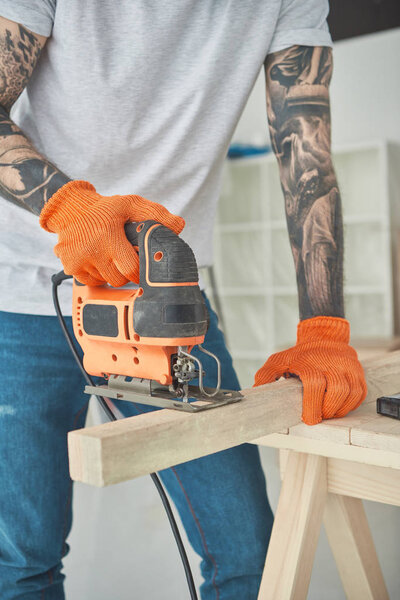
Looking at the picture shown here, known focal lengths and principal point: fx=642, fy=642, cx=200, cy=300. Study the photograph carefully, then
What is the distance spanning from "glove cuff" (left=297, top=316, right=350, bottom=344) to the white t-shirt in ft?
1.29

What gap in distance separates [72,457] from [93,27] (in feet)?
2.72

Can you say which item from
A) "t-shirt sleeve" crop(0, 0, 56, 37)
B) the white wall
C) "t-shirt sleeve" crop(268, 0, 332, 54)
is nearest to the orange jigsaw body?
"t-shirt sleeve" crop(0, 0, 56, 37)

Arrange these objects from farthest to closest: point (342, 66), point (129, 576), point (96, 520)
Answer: point (342, 66)
point (96, 520)
point (129, 576)

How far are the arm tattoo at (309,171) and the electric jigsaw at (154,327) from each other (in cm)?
42

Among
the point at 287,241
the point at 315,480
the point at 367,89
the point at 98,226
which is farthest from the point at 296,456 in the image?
the point at 367,89

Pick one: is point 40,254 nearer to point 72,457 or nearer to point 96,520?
point 72,457

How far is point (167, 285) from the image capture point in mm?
871

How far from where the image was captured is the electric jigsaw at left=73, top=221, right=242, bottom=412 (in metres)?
0.87

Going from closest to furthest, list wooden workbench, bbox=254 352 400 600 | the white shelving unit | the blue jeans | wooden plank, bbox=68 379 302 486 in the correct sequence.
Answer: wooden plank, bbox=68 379 302 486, wooden workbench, bbox=254 352 400 600, the blue jeans, the white shelving unit

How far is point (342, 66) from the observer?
446 cm

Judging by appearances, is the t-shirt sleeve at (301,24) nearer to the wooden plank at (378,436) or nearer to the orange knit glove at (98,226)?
the orange knit glove at (98,226)

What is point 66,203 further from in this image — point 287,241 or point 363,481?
point 287,241

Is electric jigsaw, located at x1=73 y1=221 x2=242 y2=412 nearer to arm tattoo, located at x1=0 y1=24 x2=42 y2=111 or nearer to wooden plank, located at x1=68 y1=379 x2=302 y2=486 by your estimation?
wooden plank, located at x1=68 y1=379 x2=302 y2=486

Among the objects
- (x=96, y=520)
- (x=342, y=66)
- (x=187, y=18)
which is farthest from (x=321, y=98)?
(x=342, y=66)
